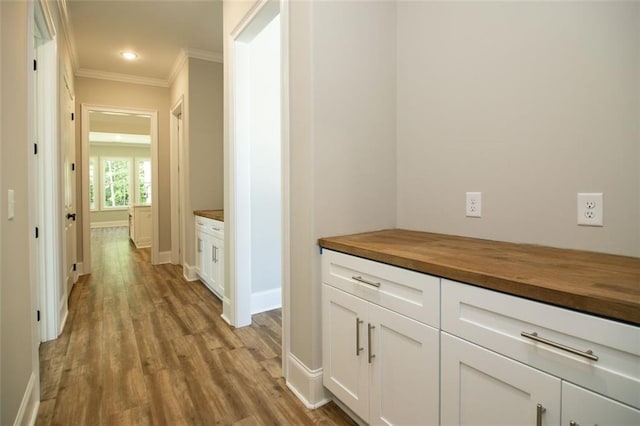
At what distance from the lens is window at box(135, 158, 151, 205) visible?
1126 centimetres

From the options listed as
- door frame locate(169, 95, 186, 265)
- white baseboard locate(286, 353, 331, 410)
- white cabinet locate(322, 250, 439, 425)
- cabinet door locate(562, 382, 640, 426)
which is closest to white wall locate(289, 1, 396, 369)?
white baseboard locate(286, 353, 331, 410)

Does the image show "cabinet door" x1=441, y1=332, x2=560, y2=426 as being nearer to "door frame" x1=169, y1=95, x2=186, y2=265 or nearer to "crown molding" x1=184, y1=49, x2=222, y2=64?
"crown molding" x1=184, y1=49, x2=222, y2=64

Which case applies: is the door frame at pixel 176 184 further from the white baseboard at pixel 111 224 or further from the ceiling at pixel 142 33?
the white baseboard at pixel 111 224

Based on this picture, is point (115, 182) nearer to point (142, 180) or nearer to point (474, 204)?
point (142, 180)

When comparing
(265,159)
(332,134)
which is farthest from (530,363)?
(265,159)

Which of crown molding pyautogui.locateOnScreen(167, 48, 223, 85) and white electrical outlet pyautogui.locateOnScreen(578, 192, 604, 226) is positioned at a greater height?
crown molding pyautogui.locateOnScreen(167, 48, 223, 85)

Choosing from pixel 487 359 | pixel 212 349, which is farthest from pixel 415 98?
pixel 212 349

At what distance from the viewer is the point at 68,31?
3.34 m

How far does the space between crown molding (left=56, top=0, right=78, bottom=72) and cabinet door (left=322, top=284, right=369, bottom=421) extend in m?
3.33

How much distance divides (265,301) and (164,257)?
2.67 metres

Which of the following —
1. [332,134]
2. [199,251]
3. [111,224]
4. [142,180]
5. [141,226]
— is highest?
[142,180]

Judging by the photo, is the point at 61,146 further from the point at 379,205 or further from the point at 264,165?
the point at 379,205

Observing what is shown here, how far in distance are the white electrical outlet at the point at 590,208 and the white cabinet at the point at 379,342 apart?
66cm

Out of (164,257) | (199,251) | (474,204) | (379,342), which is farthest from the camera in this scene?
(164,257)
